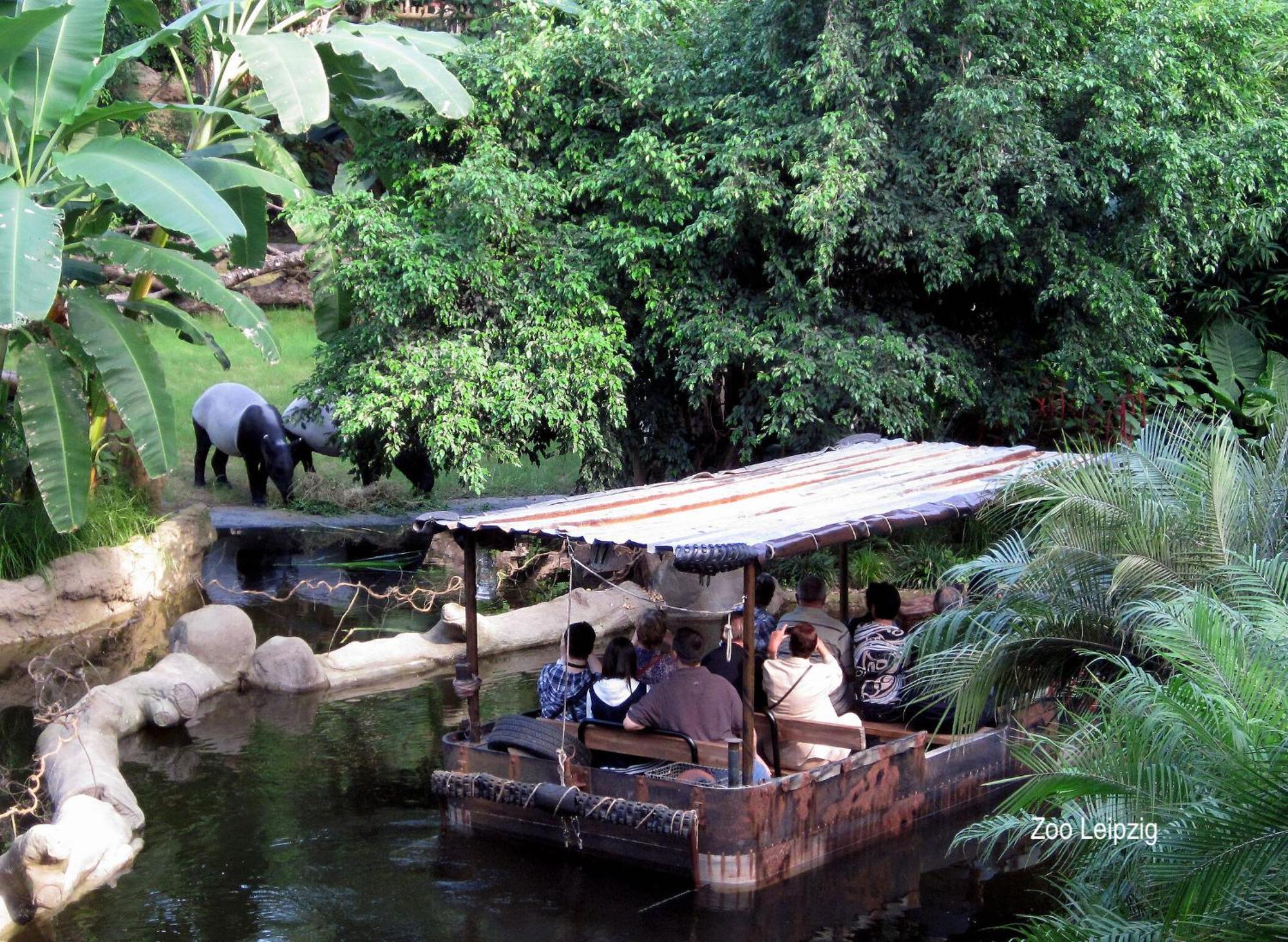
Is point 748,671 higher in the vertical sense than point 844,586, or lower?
higher

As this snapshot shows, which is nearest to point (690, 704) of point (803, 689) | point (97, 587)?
point (803, 689)

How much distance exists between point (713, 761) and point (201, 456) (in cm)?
1402

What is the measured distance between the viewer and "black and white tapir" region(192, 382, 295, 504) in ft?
59.5

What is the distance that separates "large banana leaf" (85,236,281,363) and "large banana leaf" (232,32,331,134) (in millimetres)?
1291

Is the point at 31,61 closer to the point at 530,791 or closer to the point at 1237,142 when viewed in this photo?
the point at 530,791

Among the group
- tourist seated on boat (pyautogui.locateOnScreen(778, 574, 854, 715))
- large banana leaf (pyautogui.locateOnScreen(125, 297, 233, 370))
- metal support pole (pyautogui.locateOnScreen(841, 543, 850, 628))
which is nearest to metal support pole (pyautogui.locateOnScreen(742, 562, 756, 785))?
tourist seated on boat (pyautogui.locateOnScreen(778, 574, 854, 715))

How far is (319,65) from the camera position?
1094 centimetres

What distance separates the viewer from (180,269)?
413 inches

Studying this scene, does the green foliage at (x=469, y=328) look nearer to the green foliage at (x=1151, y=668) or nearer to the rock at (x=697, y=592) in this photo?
the rock at (x=697, y=592)

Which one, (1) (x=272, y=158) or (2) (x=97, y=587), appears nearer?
(1) (x=272, y=158)

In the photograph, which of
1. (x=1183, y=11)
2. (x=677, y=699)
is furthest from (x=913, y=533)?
(x=677, y=699)

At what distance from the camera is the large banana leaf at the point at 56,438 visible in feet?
35.1

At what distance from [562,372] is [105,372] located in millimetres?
3793

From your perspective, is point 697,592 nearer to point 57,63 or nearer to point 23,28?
point 57,63
